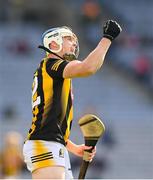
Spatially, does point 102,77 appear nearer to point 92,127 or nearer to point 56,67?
point 92,127

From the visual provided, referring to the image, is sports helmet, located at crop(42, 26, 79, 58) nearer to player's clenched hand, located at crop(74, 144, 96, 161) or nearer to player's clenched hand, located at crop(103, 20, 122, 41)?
player's clenched hand, located at crop(103, 20, 122, 41)

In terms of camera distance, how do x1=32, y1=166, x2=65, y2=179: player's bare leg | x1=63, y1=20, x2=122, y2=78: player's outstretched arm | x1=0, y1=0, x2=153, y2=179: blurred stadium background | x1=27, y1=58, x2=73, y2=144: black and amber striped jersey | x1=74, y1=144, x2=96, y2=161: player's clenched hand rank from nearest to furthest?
x1=63, y1=20, x2=122, y2=78: player's outstretched arm → x1=32, y1=166, x2=65, y2=179: player's bare leg → x1=27, y1=58, x2=73, y2=144: black and amber striped jersey → x1=74, y1=144, x2=96, y2=161: player's clenched hand → x1=0, y1=0, x2=153, y2=179: blurred stadium background

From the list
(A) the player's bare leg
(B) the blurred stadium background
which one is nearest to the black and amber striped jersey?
(A) the player's bare leg

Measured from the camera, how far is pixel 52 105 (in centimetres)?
612

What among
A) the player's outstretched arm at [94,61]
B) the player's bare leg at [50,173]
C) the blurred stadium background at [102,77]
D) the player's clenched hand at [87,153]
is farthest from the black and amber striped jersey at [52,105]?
the blurred stadium background at [102,77]

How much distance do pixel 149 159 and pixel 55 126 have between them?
31.0 feet

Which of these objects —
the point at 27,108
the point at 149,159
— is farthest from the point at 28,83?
the point at 149,159

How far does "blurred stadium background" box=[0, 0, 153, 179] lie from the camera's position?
1520 cm

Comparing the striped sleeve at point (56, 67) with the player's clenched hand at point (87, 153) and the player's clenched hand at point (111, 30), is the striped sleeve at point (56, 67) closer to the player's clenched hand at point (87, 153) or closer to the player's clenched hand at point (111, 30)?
the player's clenched hand at point (111, 30)

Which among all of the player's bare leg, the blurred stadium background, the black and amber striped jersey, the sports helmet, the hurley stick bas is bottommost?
the blurred stadium background

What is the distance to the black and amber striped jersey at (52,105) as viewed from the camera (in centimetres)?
610

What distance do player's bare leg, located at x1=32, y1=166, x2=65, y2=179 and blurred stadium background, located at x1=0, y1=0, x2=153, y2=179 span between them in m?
7.29

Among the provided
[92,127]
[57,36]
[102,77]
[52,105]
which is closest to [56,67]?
[52,105]

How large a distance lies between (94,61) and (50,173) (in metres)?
0.85
